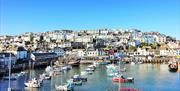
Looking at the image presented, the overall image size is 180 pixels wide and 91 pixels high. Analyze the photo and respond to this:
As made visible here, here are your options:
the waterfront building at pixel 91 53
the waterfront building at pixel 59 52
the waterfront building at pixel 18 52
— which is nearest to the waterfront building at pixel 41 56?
the waterfront building at pixel 18 52

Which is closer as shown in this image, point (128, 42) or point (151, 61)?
point (151, 61)

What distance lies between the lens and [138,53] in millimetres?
51906

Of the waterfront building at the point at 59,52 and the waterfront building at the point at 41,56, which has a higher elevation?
the waterfront building at the point at 59,52

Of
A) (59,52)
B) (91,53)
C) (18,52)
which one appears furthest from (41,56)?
(91,53)

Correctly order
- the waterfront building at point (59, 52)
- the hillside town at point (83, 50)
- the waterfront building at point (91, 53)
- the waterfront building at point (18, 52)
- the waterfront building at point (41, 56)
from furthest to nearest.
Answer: the waterfront building at point (91, 53)
the waterfront building at point (59, 52)
the waterfront building at point (41, 56)
the hillside town at point (83, 50)
the waterfront building at point (18, 52)

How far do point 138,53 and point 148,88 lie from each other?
3207cm

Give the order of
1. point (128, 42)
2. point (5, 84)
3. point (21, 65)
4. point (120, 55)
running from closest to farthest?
point (5, 84)
point (21, 65)
point (120, 55)
point (128, 42)

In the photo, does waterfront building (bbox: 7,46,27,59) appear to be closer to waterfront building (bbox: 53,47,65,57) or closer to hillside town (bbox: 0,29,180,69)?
hillside town (bbox: 0,29,180,69)

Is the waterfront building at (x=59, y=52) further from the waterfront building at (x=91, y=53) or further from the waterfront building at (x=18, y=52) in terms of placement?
the waterfront building at (x=18, y=52)

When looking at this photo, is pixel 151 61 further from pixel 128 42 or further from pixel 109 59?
pixel 128 42

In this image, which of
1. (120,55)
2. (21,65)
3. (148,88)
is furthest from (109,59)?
(148,88)

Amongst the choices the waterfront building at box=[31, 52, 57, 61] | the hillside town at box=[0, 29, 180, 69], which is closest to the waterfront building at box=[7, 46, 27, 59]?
the hillside town at box=[0, 29, 180, 69]

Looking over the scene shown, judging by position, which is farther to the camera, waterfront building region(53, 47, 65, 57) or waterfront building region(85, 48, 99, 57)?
waterfront building region(85, 48, 99, 57)

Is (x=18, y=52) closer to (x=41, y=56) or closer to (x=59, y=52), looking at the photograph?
(x=41, y=56)
